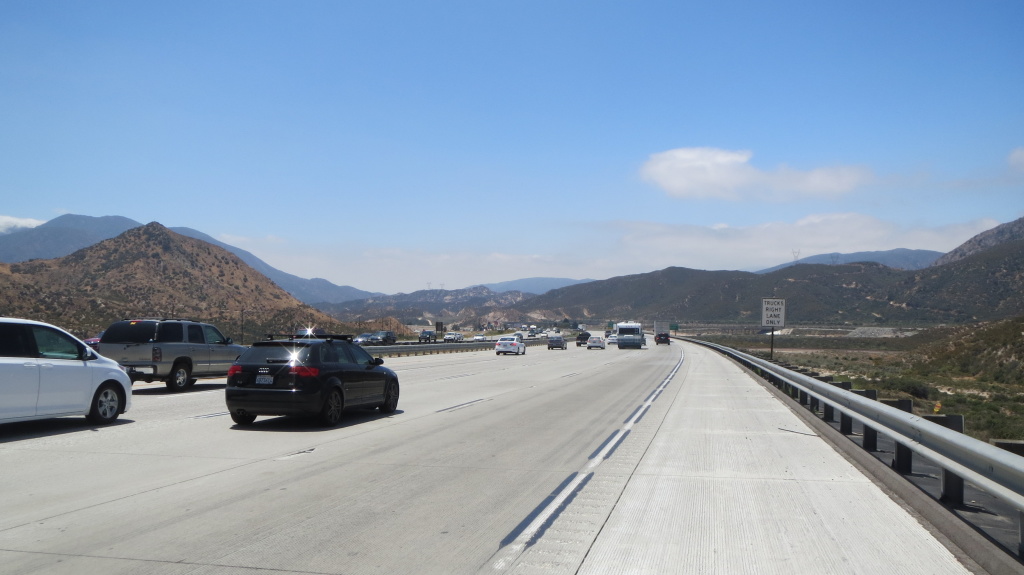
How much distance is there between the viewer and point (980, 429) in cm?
1756

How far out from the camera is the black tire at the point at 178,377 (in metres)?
20.7

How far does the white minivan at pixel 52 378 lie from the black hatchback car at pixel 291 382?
2.08m

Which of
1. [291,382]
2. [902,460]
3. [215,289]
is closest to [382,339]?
[215,289]

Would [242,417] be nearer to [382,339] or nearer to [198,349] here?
[198,349]

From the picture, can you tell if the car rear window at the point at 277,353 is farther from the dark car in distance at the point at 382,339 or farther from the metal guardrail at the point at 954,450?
the dark car in distance at the point at 382,339

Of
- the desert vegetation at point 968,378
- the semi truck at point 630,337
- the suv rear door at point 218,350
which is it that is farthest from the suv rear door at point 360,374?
the semi truck at point 630,337

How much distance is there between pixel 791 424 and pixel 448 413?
6952 mm

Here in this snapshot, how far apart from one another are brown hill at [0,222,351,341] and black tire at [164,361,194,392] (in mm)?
31440

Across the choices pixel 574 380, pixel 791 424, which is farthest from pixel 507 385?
pixel 791 424

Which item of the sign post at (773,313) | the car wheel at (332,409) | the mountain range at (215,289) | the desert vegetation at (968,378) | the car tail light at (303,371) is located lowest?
the desert vegetation at (968,378)

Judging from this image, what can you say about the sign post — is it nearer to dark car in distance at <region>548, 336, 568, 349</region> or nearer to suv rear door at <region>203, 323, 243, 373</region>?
suv rear door at <region>203, 323, 243, 373</region>

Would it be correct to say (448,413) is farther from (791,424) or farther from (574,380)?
(574,380)

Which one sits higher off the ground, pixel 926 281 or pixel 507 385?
pixel 926 281

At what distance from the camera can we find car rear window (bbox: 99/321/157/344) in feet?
65.9
